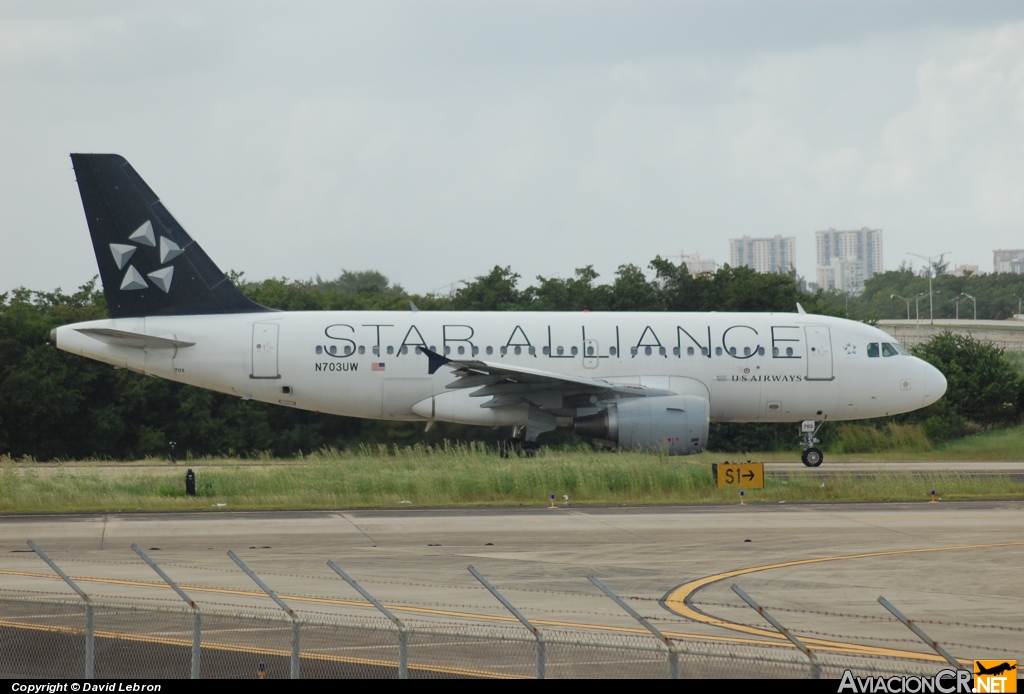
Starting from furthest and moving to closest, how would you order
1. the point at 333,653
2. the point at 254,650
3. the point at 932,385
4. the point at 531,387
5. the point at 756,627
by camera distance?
1. the point at 932,385
2. the point at 531,387
3. the point at 756,627
4. the point at 254,650
5. the point at 333,653

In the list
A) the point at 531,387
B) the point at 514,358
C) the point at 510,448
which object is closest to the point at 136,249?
the point at 514,358

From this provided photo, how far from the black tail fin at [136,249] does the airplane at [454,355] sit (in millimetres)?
30

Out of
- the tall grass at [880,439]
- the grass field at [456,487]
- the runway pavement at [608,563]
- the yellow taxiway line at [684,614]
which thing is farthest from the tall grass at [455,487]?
the tall grass at [880,439]

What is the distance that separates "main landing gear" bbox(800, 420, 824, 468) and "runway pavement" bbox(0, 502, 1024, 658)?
25.9 ft

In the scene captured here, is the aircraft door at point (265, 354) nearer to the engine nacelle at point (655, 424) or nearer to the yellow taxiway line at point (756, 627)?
A: the engine nacelle at point (655, 424)

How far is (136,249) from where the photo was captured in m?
29.6

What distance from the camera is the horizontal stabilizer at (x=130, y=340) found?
28484 millimetres

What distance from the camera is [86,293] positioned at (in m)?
49.9

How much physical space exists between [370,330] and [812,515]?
534 inches

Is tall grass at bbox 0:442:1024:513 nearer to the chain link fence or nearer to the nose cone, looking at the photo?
the nose cone

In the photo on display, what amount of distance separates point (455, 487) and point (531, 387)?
5.89m

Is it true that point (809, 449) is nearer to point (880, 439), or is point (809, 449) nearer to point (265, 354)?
point (880, 439)

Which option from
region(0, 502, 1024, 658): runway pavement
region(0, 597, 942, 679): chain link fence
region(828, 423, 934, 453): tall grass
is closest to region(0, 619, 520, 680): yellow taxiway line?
region(0, 597, 942, 679): chain link fence

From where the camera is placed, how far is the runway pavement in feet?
38.8
